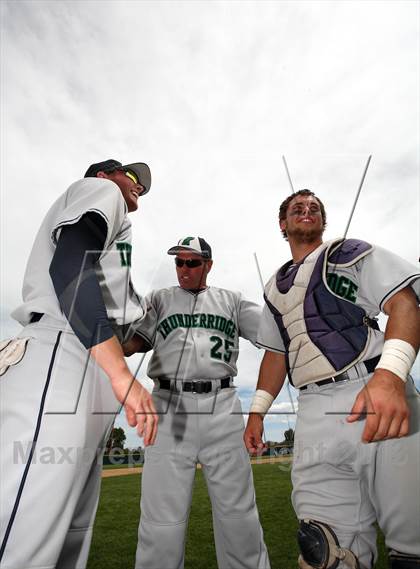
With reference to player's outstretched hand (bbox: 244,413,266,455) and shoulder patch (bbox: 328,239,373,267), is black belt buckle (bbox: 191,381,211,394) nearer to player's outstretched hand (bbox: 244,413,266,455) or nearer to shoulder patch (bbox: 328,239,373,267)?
player's outstretched hand (bbox: 244,413,266,455)

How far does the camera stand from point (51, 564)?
108 cm

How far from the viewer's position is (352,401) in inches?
69.2

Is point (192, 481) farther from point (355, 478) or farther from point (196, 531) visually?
point (196, 531)

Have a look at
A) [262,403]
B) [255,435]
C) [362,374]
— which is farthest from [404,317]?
[255,435]

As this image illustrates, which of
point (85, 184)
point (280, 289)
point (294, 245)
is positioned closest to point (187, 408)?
point (280, 289)

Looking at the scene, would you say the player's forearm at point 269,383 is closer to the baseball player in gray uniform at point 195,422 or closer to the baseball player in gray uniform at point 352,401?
the baseball player in gray uniform at point 352,401

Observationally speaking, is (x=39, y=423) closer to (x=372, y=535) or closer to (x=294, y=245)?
(x=372, y=535)

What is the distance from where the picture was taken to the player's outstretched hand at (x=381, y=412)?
4.23 feet

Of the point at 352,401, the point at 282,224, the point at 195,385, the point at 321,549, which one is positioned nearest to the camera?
the point at 321,549

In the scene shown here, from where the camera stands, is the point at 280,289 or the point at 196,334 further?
the point at 196,334

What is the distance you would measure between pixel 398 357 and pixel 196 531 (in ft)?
13.3

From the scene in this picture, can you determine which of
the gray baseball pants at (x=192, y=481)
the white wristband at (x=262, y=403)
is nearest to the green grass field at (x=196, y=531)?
the gray baseball pants at (x=192, y=481)

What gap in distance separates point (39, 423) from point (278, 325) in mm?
1487

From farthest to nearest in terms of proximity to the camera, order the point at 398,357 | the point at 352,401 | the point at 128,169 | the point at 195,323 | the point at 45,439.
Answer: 1. the point at 195,323
2. the point at 128,169
3. the point at 352,401
4. the point at 398,357
5. the point at 45,439
